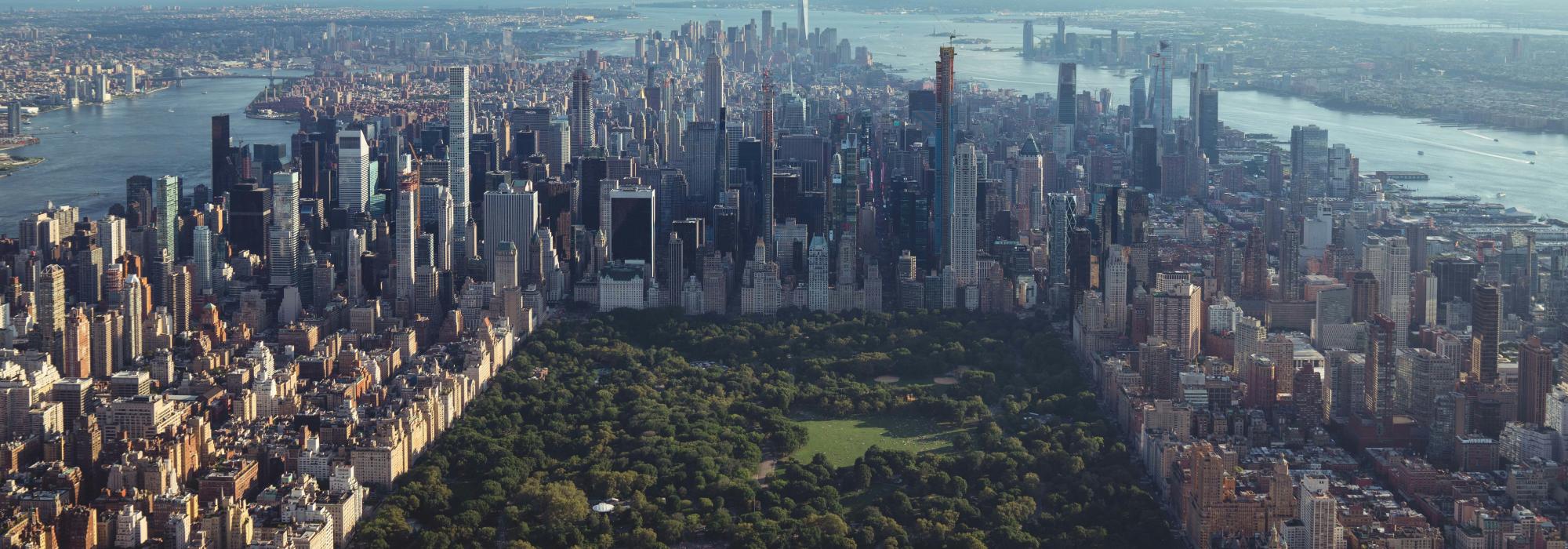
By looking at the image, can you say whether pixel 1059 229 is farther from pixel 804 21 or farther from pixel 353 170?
pixel 804 21

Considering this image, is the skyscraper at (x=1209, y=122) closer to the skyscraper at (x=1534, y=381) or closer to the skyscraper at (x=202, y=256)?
the skyscraper at (x=1534, y=381)

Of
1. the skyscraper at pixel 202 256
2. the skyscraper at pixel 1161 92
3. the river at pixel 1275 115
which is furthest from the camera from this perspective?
the skyscraper at pixel 1161 92

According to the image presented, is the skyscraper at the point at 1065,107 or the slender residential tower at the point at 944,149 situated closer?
the slender residential tower at the point at 944,149

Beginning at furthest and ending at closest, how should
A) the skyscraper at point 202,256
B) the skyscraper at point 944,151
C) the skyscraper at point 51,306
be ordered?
the skyscraper at point 944,151, the skyscraper at point 202,256, the skyscraper at point 51,306

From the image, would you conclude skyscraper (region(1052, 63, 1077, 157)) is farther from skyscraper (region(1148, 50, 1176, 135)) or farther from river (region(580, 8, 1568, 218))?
skyscraper (region(1148, 50, 1176, 135))

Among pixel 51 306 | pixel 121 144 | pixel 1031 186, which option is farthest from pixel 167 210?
pixel 1031 186

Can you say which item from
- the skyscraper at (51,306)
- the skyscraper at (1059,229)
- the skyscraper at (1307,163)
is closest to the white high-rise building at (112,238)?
the skyscraper at (51,306)

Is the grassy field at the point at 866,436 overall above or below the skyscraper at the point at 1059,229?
below
